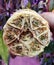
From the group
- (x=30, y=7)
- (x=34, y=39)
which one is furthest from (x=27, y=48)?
(x=30, y=7)

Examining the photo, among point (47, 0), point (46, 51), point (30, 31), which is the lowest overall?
point (46, 51)

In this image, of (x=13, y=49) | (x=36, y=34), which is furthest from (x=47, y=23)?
(x=13, y=49)

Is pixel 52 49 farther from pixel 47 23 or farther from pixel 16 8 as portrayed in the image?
pixel 16 8

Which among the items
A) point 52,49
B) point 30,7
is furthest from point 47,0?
point 52,49

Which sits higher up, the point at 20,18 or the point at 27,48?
the point at 20,18

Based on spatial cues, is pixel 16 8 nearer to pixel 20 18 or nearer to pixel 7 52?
pixel 20 18

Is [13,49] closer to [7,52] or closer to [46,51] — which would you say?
[7,52]

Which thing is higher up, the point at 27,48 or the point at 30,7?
A: the point at 30,7
